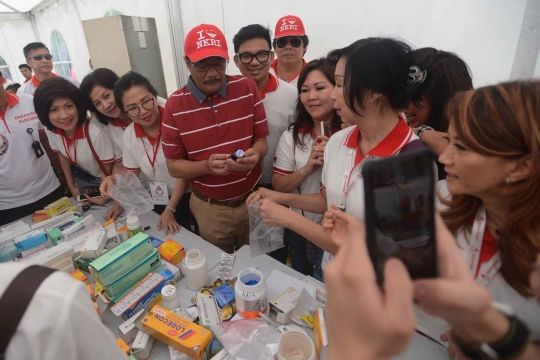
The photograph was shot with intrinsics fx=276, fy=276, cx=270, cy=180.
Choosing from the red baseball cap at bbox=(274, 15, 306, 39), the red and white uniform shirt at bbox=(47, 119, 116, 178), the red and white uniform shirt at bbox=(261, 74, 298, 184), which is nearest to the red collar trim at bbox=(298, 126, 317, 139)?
the red and white uniform shirt at bbox=(261, 74, 298, 184)

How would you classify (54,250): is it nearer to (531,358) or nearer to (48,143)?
(48,143)

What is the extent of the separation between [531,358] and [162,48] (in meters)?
4.79

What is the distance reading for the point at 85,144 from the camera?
6.64 feet

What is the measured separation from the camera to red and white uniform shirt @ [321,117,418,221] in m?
1.08

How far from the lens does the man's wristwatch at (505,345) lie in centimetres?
53

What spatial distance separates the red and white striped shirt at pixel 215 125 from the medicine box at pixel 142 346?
878 mm

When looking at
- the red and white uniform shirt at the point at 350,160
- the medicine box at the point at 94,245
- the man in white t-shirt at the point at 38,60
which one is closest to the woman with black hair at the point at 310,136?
the red and white uniform shirt at the point at 350,160

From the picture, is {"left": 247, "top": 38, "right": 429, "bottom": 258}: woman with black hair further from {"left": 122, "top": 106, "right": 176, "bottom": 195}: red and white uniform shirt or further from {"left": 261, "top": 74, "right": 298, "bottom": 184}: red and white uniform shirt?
{"left": 122, "top": 106, "right": 176, "bottom": 195}: red and white uniform shirt

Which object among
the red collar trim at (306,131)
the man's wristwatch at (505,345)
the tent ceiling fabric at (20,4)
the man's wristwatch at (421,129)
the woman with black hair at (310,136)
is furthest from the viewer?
the tent ceiling fabric at (20,4)

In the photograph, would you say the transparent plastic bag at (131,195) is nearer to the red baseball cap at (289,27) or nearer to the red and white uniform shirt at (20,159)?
the red and white uniform shirt at (20,159)

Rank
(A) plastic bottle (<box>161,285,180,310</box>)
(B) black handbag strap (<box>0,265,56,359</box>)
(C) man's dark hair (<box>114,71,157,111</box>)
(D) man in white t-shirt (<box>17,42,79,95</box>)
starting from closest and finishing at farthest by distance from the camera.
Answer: (B) black handbag strap (<box>0,265,56,359</box>)
(A) plastic bottle (<box>161,285,180,310</box>)
(C) man's dark hair (<box>114,71,157,111</box>)
(D) man in white t-shirt (<box>17,42,79,95</box>)

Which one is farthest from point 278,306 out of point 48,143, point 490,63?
point 48,143

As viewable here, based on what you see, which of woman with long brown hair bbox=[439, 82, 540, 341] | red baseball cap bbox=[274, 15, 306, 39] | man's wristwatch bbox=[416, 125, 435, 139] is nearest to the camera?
woman with long brown hair bbox=[439, 82, 540, 341]

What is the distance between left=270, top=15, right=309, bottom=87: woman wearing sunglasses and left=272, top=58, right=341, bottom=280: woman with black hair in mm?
921
